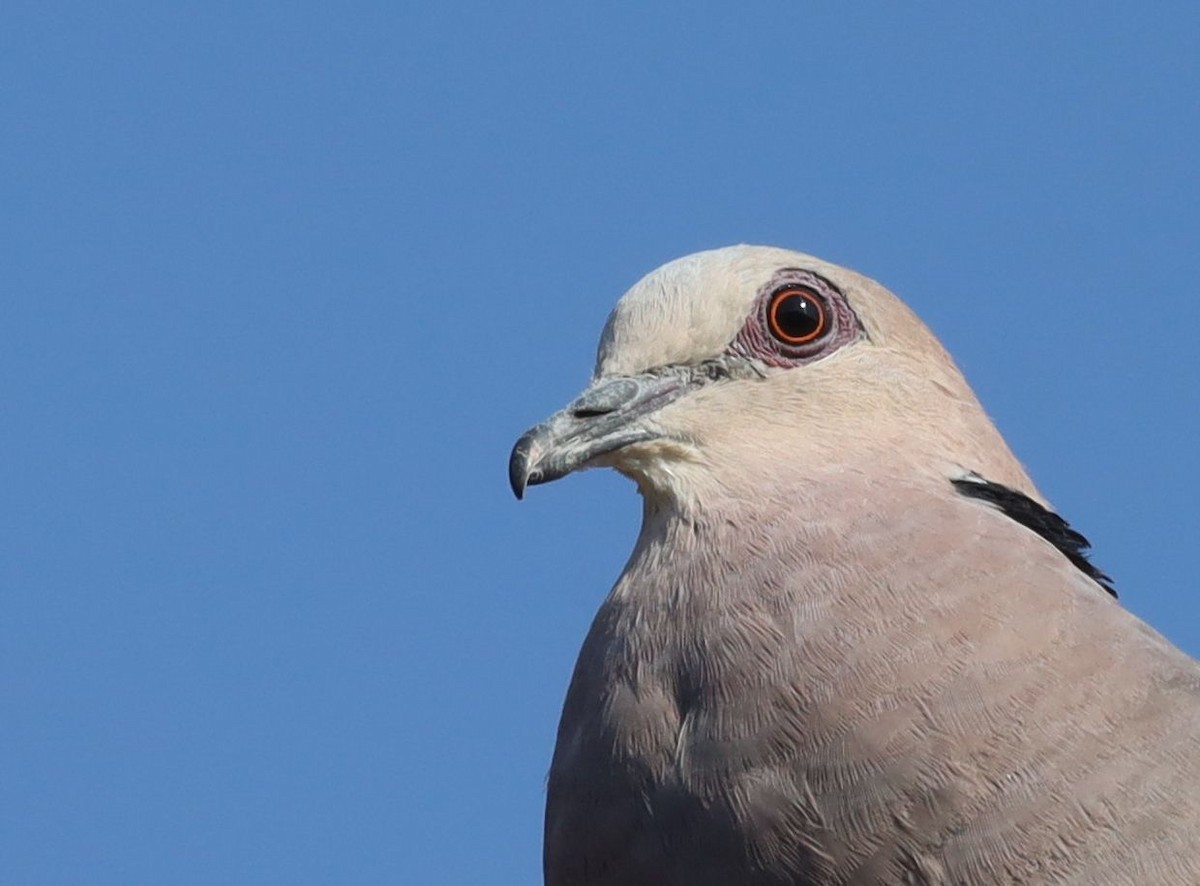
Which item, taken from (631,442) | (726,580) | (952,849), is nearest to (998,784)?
(952,849)

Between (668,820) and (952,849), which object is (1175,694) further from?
(668,820)

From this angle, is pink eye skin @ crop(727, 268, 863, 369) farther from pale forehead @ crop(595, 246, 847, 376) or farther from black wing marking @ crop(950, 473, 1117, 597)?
black wing marking @ crop(950, 473, 1117, 597)

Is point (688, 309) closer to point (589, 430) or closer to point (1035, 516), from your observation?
point (589, 430)

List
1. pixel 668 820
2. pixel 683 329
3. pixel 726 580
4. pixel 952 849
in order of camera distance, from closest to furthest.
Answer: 1. pixel 952 849
2. pixel 668 820
3. pixel 726 580
4. pixel 683 329

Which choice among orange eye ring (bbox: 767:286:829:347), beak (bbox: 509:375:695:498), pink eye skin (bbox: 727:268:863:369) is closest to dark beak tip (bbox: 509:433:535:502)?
beak (bbox: 509:375:695:498)

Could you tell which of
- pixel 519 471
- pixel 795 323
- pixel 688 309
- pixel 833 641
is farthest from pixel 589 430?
pixel 833 641

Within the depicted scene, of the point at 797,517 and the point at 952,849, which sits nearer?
the point at 952,849
